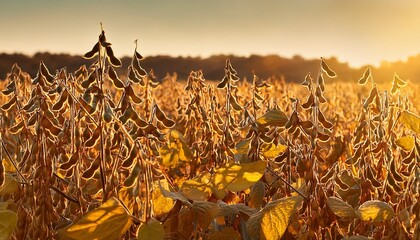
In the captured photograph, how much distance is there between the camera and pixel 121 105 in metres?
2.13

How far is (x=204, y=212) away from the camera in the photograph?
2.14m

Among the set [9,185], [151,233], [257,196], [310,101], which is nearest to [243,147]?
[257,196]

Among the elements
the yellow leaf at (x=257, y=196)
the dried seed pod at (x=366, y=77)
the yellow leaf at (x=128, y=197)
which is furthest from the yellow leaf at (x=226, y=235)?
the dried seed pod at (x=366, y=77)

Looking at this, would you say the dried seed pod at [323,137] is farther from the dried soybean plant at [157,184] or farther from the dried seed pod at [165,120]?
the dried seed pod at [165,120]

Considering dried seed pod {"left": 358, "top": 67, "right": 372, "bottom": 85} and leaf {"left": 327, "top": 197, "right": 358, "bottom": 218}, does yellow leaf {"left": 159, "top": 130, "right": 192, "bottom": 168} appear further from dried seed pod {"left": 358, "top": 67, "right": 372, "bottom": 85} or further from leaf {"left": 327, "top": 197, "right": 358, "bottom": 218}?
dried seed pod {"left": 358, "top": 67, "right": 372, "bottom": 85}

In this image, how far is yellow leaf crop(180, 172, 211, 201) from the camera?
2205 mm

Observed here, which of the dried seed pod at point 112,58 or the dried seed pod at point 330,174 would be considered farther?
the dried seed pod at point 330,174

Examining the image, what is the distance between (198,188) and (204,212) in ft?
0.36

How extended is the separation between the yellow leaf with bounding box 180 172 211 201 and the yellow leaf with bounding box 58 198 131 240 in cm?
46

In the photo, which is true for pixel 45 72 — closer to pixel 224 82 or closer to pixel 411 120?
pixel 224 82

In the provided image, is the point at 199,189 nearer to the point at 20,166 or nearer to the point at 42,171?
the point at 42,171

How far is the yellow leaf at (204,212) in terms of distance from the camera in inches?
83.8

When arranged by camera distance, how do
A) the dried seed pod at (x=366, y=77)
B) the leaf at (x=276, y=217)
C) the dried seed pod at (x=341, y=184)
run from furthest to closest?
the dried seed pod at (x=366, y=77)
the dried seed pod at (x=341, y=184)
the leaf at (x=276, y=217)

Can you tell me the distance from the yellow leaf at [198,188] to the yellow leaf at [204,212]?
39 millimetres
